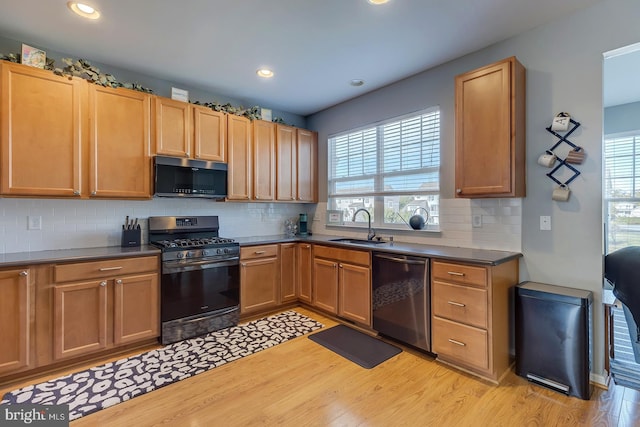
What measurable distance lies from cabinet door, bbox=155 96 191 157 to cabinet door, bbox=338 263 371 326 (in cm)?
213

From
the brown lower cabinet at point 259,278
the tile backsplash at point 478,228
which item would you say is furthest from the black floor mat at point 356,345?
the tile backsplash at point 478,228

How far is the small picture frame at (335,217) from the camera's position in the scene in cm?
421

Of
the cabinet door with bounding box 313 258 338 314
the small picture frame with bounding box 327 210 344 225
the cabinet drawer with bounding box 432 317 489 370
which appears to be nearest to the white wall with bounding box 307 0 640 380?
the cabinet drawer with bounding box 432 317 489 370

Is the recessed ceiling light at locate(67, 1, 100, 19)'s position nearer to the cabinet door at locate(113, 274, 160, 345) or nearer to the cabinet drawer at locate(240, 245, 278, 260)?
the cabinet door at locate(113, 274, 160, 345)

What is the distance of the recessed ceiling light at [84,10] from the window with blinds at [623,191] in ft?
17.0

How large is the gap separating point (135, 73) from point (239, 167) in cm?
141

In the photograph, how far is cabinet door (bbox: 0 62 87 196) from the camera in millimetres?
2373

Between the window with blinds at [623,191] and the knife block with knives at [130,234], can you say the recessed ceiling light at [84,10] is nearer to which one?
the knife block with knives at [130,234]

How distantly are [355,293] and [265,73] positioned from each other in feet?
8.20

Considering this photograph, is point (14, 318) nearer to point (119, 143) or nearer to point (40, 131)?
point (40, 131)

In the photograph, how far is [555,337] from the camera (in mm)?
2146

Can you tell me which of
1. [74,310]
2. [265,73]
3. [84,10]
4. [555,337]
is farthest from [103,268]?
[555,337]

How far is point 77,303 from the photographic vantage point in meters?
2.46

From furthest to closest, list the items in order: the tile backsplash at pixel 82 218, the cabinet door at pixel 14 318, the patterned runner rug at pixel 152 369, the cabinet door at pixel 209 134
Answer: the cabinet door at pixel 209 134
the tile backsplash at pixel 82 218
the cabinet door at pixel 14 318
the patterned runner rug at pixel 152 369
